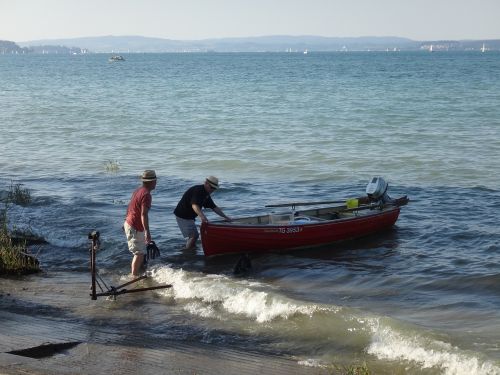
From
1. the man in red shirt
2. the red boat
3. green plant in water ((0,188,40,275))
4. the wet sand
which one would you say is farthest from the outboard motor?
green plant in water ((0,188,40,275))

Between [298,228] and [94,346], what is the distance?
658cm

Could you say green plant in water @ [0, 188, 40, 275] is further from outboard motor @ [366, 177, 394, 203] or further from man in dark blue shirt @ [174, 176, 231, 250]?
outboard motor @ [366, 177, 394, 203]

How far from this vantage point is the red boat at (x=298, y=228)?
554 inches

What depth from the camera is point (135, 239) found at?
1162 cm

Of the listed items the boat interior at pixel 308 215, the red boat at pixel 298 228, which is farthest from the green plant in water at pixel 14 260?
the boat interior at pixel 308 215

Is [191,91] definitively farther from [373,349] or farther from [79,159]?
[373,349]

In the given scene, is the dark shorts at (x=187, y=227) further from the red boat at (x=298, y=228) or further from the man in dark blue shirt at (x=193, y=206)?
the red boat at (x=298, y=228)

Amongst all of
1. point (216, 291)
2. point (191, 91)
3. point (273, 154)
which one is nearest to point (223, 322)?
point (216, 291)

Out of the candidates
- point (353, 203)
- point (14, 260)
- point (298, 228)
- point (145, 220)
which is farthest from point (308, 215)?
point (14, 260)

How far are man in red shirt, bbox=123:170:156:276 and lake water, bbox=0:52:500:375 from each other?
2.59 ft

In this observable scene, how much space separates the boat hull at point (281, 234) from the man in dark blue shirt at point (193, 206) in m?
0.34

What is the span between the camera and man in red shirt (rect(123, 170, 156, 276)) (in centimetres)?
1121

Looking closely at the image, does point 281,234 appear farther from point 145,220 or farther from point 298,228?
point 145,220

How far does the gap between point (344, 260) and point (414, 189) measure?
692 cm
